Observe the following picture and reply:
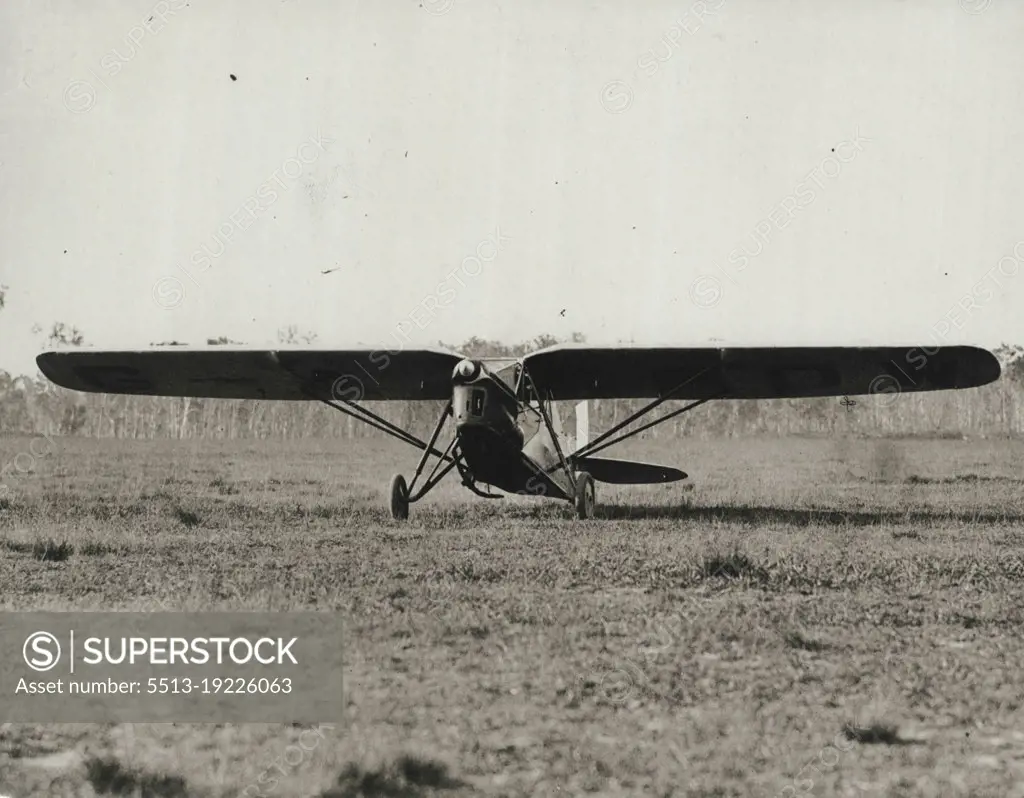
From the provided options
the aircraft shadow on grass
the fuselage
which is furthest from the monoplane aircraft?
the aircraft shadow on grass

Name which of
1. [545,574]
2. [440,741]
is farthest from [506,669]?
[545,574]

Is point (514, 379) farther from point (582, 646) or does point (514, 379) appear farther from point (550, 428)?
point (582, 646)

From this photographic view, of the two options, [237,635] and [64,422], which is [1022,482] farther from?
[64,422]

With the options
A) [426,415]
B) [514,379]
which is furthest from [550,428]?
[426,415]

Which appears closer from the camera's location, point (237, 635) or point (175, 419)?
point (237, 635)

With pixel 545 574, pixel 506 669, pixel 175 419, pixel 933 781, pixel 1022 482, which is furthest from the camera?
pixel 175 419

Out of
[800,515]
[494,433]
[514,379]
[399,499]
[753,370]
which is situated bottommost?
[800,515]

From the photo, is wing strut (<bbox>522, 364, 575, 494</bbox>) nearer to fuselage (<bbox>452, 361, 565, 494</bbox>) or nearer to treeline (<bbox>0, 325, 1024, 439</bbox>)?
fuselage (<bbox>452, 361, 565, 494</bbox>)
